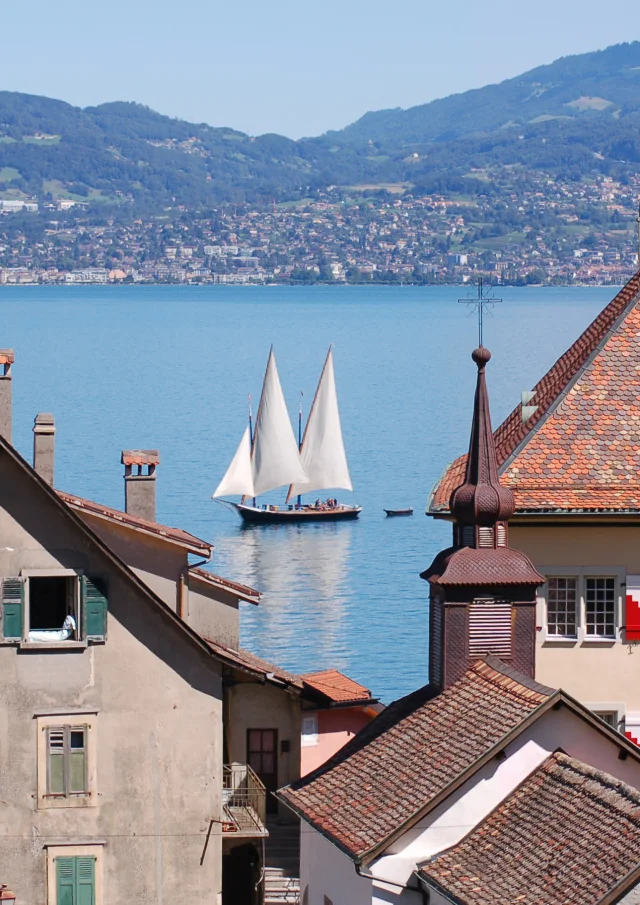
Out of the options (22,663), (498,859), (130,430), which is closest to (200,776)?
(22,663)

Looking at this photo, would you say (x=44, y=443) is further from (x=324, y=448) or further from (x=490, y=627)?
(x=324, y=448)

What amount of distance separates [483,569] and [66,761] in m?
6.49

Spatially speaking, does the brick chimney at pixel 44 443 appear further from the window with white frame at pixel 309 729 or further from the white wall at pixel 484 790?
the white wall at pixel 484 790

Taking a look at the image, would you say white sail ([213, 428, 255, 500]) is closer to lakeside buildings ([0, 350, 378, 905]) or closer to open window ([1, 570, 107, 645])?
lakeside buildings ([0, 350, 378, 905])

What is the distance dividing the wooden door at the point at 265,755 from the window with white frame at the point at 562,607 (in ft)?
23.5

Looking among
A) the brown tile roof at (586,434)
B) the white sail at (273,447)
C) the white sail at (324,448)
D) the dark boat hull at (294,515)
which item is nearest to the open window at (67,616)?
the brown tile roof at (586,434)

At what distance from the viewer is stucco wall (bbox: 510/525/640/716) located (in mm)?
30875

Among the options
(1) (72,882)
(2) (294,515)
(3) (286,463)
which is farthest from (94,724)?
(3) (286,463)

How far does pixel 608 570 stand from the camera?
Result: 31188mm

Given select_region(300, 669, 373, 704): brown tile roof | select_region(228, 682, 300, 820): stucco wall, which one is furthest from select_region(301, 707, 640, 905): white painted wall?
select_region(300, 669, 373, 704): brown tile roof

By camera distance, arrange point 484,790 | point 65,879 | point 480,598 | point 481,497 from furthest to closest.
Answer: point 65,879 → point 481,497 → point 480,598 → point 484,790

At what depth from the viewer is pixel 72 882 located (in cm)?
2886

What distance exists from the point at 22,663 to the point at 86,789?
1957 mm

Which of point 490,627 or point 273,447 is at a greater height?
point 490,627
